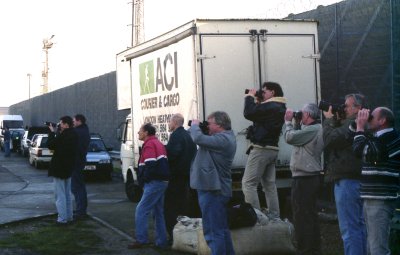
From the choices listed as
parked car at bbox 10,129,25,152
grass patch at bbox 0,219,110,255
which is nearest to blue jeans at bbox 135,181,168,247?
grass patch at bbox 0,219,110,255

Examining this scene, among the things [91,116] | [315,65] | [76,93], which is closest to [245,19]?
[315,65]

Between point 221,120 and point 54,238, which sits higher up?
point 221,120

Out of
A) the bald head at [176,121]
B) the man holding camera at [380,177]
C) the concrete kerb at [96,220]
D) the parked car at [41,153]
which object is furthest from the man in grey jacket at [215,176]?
the parked car at [41,153]

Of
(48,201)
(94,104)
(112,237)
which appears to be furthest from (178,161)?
(94,104)

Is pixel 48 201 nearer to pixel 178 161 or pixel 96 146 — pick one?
pixel 96 146

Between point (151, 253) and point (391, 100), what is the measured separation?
417 cm

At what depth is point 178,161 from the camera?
30.1 ft

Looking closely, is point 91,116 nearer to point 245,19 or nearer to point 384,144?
point 245,19

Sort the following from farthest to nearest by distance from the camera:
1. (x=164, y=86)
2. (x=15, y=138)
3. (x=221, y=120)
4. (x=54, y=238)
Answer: (x=15, y=138) → (x=164, y=86) → (x=54, y=238) → (x=221, y=120)

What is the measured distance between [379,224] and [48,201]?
11503 millimetres

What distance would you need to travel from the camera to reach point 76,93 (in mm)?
42844

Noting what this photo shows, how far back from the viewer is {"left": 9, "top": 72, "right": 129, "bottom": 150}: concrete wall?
32156mm

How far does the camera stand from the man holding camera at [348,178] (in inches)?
263

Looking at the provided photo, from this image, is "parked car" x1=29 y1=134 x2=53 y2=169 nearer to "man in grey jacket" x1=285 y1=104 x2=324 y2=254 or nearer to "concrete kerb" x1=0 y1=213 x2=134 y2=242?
"concrete kerb" x1=0 y1=213 x2=134 y2=242
